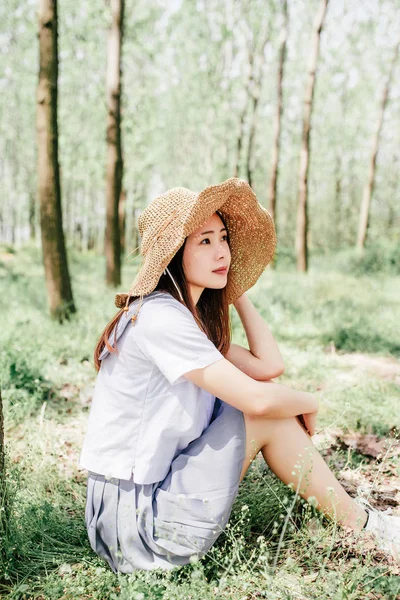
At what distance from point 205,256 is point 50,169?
494 cm

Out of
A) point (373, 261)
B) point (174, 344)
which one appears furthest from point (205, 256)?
point (373, 261)

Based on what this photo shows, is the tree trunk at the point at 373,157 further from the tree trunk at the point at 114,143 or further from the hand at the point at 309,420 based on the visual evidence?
the hand at the point at 309,420

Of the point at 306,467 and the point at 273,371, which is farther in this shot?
the point at 273,371

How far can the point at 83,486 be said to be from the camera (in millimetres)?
2969

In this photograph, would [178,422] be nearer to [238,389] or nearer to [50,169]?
[238,389]

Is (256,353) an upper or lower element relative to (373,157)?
lower

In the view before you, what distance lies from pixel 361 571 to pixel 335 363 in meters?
3.60

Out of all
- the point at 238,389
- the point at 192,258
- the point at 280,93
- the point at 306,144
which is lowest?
the point at 238,389

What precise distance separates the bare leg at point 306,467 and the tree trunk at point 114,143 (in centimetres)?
872

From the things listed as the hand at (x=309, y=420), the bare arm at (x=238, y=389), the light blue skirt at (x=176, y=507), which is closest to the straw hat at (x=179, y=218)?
the bare arm at (x=238, y=389)

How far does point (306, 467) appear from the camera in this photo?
227cm

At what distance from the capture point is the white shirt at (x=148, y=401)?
208 cm

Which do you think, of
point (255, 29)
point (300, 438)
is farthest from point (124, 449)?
point (255, 29)

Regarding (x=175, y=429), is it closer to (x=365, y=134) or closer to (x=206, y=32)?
(x=206, y=32)
